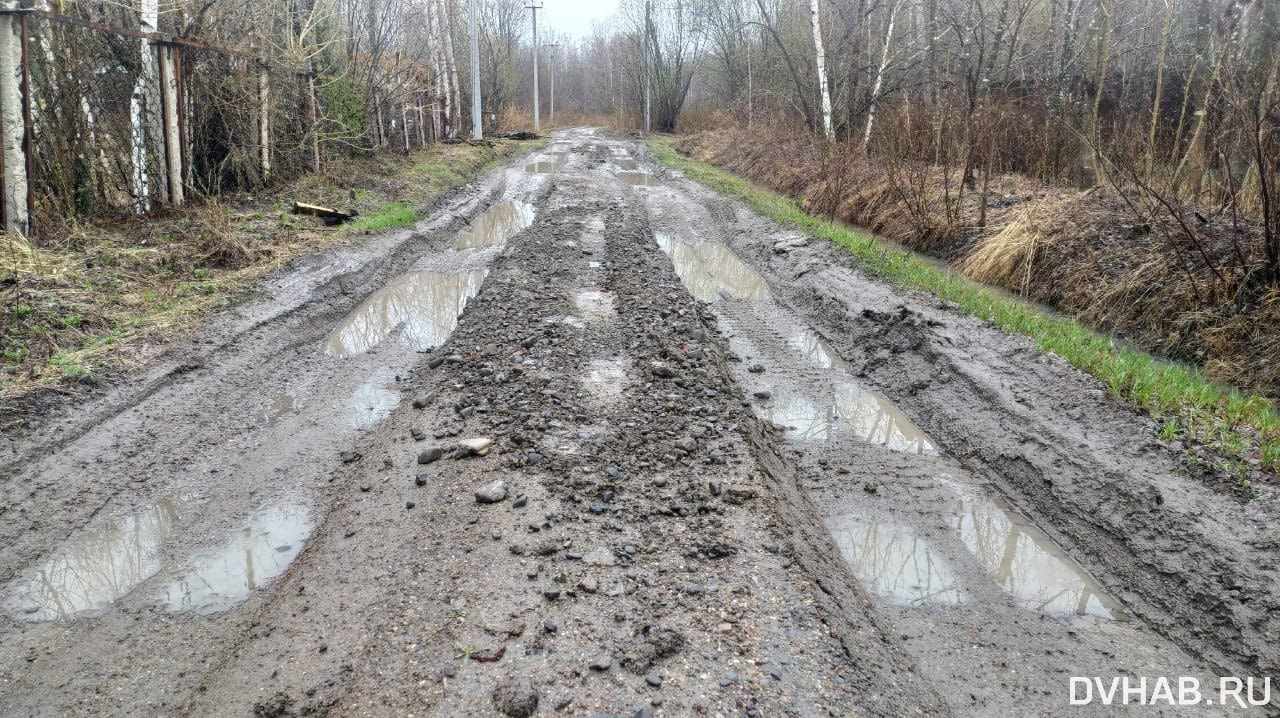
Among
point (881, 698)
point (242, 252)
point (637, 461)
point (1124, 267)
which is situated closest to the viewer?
point (881, 698)

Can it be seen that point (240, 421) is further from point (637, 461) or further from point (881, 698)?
point (881, 698)

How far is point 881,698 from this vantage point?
251 centimetres

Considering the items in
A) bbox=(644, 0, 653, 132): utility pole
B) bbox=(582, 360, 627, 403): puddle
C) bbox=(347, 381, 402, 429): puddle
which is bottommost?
bbox=(347, 381, 402, 429): puddle

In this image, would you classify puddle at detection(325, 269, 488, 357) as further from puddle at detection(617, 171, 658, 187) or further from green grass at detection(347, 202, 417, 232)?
puddle at detection(617, 171, 658, 187)

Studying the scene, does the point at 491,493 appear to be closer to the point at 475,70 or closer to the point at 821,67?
the point at 821,67

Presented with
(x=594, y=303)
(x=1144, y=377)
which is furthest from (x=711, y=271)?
(x=1144, y=377)

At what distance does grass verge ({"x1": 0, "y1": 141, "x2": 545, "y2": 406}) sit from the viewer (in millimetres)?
4949

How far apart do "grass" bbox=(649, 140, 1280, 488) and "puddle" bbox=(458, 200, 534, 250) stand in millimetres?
4793

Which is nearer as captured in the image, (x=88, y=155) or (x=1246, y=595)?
(x=1246, y=595)

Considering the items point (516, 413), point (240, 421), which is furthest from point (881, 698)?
point (240, 421)

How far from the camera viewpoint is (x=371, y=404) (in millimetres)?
4996

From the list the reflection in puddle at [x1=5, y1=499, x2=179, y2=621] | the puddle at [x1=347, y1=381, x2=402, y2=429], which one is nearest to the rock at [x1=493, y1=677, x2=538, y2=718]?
the reflection in puddle at [x1=5, y1=499, x2=179, y2=621]

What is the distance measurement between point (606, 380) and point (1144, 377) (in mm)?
3510

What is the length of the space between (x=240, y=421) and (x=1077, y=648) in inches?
183
